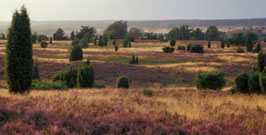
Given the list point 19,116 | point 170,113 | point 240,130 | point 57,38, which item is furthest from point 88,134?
point 57,38

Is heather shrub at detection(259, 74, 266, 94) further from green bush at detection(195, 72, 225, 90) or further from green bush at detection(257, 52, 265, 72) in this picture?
green bush at detection(257, 52, 265, 72)

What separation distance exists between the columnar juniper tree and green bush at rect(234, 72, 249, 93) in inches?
569

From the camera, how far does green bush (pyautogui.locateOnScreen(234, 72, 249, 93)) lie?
17.9m

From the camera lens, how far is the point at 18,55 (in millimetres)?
12578

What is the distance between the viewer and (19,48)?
41.1 ft

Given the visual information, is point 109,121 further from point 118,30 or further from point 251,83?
point 118,30

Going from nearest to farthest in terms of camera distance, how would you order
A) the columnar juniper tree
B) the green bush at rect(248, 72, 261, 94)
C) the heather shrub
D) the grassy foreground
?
the grassy foreground, the columnar juniper tree, the heather shrub, the green bush at rect(248, 72, 261, 94)

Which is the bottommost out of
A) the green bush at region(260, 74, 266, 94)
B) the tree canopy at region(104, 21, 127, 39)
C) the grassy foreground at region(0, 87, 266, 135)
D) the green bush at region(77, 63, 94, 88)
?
the green bush at region(77, 63, 94, 88)

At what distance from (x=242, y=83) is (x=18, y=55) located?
50.6ft

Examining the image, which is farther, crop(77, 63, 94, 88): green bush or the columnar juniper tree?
crop(77, 63, 94, 88): green bush

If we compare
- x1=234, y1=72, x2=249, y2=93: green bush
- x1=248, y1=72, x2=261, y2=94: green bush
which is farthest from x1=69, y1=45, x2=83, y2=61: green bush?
x1=248, y1=72, x2=261, y2=94: green bush

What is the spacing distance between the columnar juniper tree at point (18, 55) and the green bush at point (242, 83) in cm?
1446

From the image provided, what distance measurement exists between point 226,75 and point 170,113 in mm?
33977

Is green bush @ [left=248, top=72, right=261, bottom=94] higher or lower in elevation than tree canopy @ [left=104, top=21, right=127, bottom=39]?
lower
